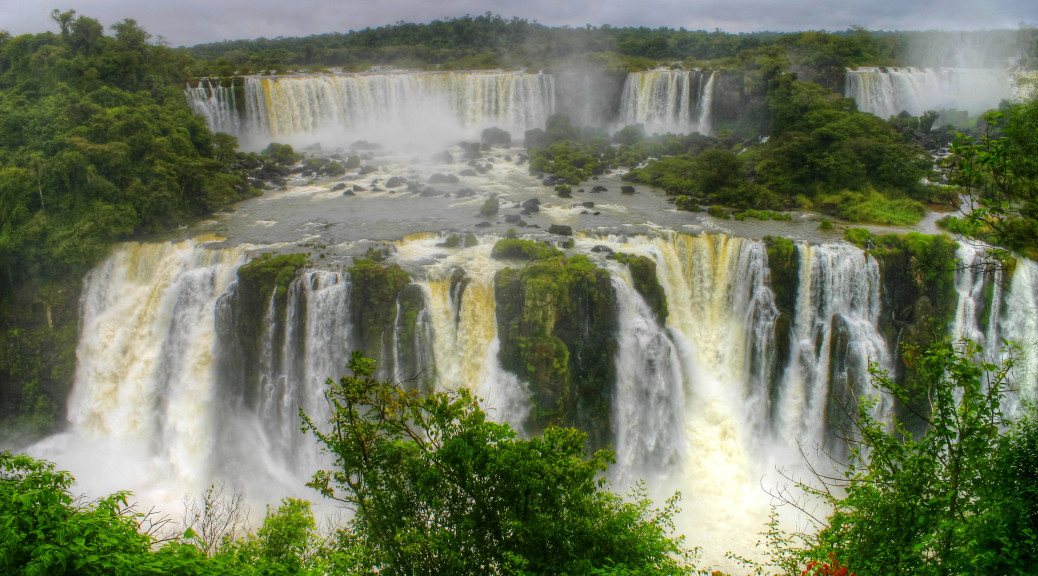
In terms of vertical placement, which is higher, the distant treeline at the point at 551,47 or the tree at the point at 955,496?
the distant treeline at the point at 551,47

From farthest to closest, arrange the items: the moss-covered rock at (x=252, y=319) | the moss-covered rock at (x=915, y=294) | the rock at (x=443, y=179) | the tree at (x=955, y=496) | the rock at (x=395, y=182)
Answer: the rock at (x=443, y=179), the rock at (x=395, y=182), the moss-covered rock at (x=252, y=319), the moss-covered rock at (x=915, y=294), the tree at (x=955, y=496)

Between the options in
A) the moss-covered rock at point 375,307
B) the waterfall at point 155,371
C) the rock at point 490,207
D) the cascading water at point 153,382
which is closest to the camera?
the moss-covered rock at point 375,307

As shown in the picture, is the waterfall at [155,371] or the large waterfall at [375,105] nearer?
the waterfall at [155,371]

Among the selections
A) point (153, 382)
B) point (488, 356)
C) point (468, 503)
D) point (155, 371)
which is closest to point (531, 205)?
point (488, 356)

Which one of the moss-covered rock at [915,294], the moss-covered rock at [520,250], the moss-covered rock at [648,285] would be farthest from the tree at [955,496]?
the moss-covered rock at [520,250]

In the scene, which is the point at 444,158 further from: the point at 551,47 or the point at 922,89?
the point at 922,89

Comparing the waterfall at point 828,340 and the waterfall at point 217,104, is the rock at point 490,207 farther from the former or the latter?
the waterfall at point 217,104

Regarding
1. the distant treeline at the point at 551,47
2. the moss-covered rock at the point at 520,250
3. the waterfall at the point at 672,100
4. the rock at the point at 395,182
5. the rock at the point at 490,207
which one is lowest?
the moss-covered rock at the point at 520,250
